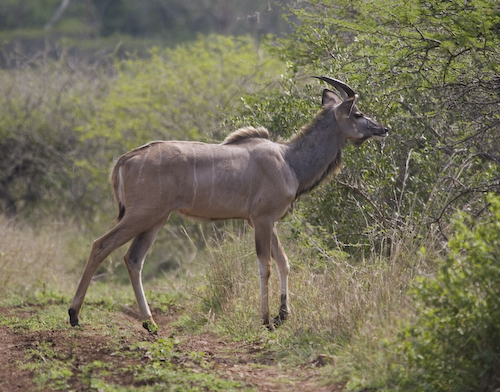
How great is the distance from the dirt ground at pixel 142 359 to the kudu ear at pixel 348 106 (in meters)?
2.50

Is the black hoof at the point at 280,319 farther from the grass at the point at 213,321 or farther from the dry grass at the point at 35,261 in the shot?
the dry grass at the point at 35,261

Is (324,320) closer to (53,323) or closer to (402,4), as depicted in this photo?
(53,323)

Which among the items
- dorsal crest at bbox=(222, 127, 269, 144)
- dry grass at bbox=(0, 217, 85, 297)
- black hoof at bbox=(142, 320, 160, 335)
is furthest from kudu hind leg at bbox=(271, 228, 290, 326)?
dry grass at bbox=(0, 217, 85, 297)

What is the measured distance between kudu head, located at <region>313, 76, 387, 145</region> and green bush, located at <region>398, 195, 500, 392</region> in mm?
2885

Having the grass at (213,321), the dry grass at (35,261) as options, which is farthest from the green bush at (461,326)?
the dry grass at (35,261)

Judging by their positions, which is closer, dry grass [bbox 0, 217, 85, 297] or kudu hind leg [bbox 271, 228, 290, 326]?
kudu hind leg [bbox 271, 228, 290, 326]

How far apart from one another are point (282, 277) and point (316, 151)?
1.31 metres

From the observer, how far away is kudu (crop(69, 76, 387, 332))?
644cm

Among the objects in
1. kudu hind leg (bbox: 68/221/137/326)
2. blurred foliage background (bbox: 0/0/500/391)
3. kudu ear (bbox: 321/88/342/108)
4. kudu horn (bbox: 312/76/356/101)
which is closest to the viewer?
blurred foliage background (bbox: 0/0/500/391)

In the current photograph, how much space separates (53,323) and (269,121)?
3300mm

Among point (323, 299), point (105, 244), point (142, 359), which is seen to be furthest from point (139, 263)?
point (323, 299)

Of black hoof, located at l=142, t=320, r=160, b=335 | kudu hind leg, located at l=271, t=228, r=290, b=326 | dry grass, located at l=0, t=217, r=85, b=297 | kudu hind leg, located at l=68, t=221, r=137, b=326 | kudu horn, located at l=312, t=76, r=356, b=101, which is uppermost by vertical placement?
kudu horn, located at l=312, t=76, r=356, b=101

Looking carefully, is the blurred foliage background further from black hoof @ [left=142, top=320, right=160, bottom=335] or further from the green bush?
black hoof @ [left=142, top=320, right=160, bottom=335]

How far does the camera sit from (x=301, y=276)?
7367 mm
